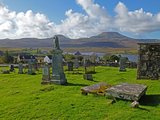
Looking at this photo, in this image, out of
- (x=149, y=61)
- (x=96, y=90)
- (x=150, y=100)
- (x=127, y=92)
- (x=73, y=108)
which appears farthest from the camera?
(x=149, y=61)

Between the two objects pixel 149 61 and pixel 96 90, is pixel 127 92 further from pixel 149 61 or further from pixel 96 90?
pixel 149 61

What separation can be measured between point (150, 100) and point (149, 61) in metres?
11.7

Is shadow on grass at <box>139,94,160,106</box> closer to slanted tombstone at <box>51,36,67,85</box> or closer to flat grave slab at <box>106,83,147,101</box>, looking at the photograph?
flat grave slab at <box>106,83,147,101</box>

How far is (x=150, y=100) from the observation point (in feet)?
57.6

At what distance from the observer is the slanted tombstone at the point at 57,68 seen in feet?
82.0

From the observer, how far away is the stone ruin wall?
2861 centimetres

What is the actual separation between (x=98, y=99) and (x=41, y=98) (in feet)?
11.4

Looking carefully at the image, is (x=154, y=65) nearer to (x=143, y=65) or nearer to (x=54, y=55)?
(x=143, y=65)

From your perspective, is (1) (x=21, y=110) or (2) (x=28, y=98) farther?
(2) (x=28, y=98)

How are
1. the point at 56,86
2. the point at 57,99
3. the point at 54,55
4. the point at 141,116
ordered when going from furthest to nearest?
the point at 54,55 < the point at 56,86 < the point at 57,99 < the point at 141,116

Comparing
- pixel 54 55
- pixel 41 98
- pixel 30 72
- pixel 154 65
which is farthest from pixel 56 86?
pixel 30 72

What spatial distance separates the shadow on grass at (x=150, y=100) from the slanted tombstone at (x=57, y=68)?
8.39 m

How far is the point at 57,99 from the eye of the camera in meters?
17.8

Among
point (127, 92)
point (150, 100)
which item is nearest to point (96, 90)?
point (127, 92)
